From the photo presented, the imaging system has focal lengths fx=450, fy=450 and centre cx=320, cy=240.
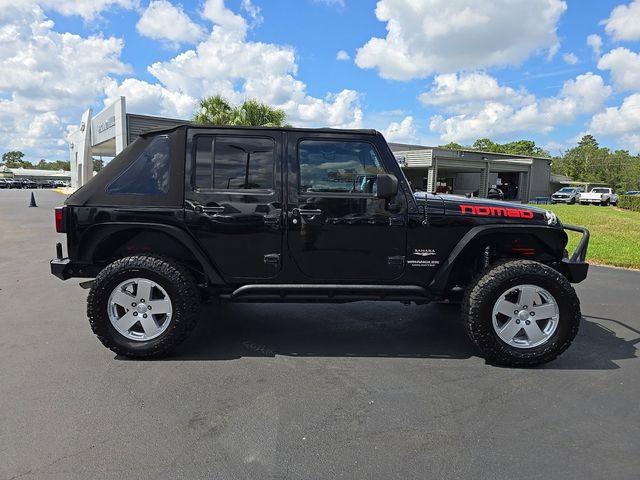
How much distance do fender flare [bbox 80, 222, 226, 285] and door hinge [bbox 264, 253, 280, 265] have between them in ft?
1.41

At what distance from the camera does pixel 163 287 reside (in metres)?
3.71

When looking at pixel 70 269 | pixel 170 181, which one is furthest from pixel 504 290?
pixel 70 269

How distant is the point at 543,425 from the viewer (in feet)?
9.42

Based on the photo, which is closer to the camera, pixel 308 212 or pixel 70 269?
pixel 308 212

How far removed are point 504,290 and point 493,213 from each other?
0.66 meters

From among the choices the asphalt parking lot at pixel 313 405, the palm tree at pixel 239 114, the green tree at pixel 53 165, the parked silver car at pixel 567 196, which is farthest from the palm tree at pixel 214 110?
the green tree at pixel 53 165

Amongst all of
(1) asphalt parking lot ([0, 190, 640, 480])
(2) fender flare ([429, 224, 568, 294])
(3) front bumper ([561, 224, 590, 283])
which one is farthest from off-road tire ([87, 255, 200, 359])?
(3) front bumper ([561, 224, 590, 283])

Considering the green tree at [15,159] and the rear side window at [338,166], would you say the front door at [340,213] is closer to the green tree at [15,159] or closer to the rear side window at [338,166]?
the rear side window at [338,166]

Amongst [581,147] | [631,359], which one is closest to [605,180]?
[581,147]

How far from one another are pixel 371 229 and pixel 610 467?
219 cm

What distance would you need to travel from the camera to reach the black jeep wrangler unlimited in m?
3.72

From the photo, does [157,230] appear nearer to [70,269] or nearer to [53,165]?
[70,269]

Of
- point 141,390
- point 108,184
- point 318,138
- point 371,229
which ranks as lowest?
point 141,390

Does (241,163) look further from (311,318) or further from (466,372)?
(466,372)
